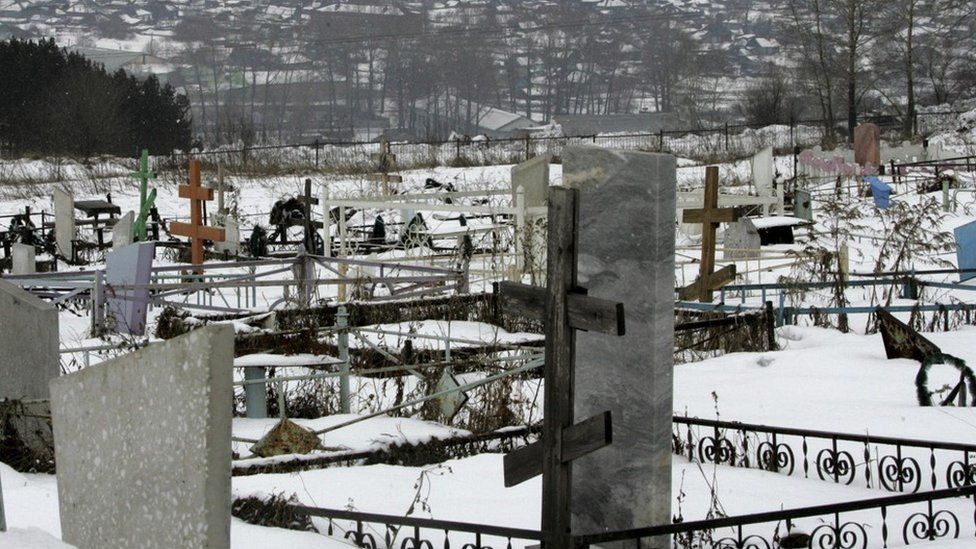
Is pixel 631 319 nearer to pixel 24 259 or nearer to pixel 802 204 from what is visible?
pixel 24 259

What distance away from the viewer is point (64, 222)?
60.5ft

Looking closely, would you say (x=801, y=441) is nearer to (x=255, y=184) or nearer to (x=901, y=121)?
(x=255, y=184)

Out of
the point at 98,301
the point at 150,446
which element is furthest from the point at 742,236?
the point at 150,446

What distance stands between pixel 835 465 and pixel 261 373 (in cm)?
374

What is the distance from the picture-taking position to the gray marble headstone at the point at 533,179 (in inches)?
557

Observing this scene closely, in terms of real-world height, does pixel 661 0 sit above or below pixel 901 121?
above

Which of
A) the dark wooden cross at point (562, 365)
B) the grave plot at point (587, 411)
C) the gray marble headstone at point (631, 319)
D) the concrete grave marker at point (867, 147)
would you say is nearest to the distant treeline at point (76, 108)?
the concrete grave marker at point (867, 147)

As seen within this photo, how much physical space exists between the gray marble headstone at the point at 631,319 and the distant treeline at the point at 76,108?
32.4 m

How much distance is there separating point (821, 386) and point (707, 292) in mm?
2002

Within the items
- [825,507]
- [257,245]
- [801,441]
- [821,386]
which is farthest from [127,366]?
[257,245]

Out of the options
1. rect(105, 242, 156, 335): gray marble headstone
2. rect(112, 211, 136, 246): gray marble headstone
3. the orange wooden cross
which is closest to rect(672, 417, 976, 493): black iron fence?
rect(105, 242, 156, 335): gray marble headstone

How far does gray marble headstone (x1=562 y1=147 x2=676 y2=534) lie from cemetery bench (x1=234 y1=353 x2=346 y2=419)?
10.3 ft

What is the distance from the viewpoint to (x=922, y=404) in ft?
22.7

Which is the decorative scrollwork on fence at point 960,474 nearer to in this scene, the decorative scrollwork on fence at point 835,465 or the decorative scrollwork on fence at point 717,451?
the decorative scrollwork on fence at point 835,465
